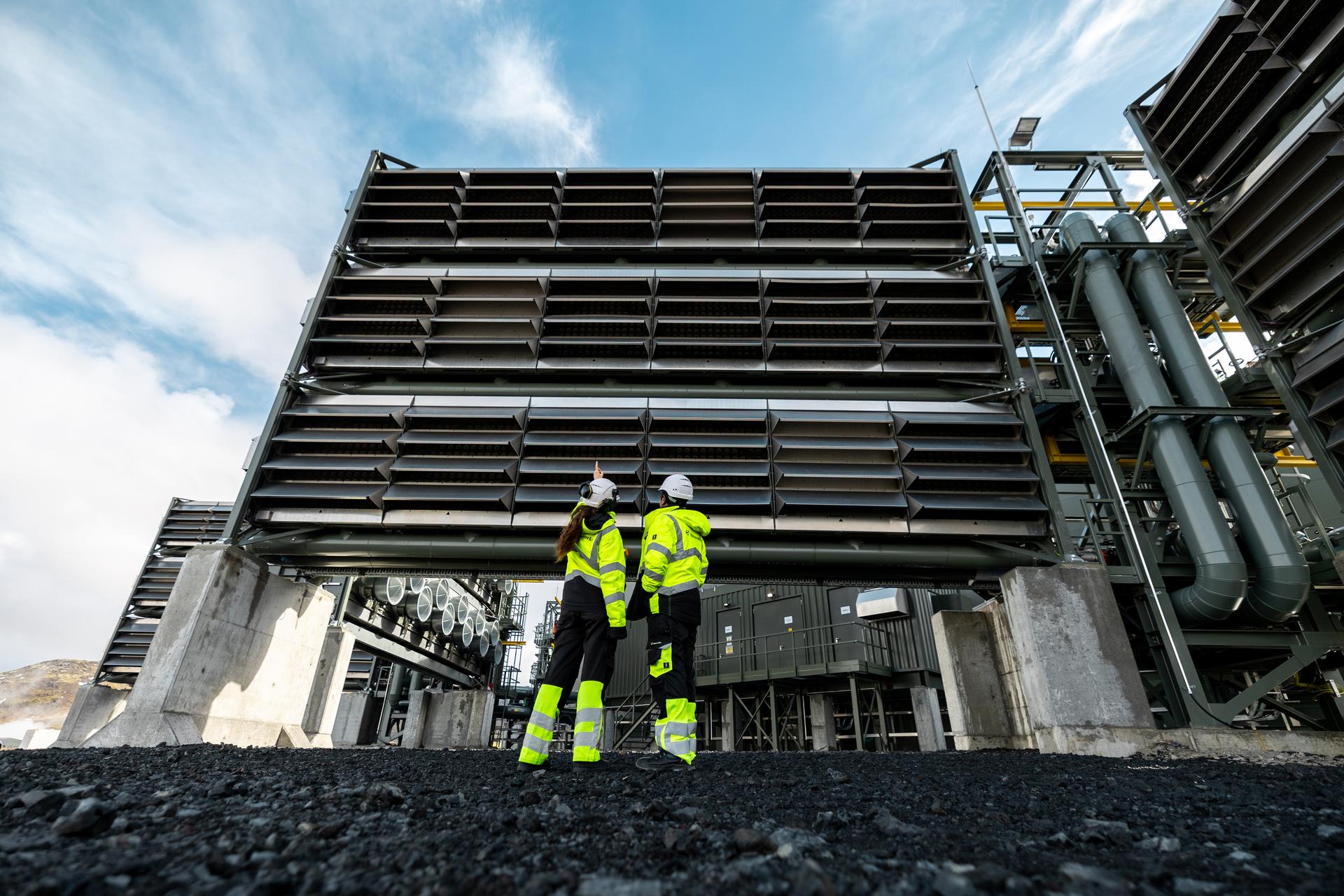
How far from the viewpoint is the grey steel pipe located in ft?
22.6

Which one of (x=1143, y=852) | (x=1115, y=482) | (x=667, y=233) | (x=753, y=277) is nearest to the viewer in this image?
(x=1143, y=852)

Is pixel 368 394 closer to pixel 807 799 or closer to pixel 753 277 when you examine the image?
pixel 753 277

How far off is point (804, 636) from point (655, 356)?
11442 millimetres

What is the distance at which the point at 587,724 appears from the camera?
417 cm

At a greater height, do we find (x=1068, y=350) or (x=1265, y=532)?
(x=1068, y=350)

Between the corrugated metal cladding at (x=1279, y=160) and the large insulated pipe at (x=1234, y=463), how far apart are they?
2.27 ft

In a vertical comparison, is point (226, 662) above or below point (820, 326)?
below

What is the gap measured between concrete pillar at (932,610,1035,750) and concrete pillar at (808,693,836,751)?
9338 millimetres

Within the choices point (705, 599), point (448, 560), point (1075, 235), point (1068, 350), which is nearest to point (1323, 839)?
point (1068, 350)

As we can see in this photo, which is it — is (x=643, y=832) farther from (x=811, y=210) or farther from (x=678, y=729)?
(x=811, y=210)

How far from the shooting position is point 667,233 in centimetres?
923

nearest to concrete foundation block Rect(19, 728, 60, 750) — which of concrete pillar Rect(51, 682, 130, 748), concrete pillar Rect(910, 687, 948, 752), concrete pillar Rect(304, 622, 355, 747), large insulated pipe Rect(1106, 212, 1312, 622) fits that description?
concrete pillar Rect(51, 682, 130, 748)

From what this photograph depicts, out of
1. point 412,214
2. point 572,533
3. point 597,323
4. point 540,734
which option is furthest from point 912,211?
point 540,734

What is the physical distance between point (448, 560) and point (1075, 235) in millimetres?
9890
